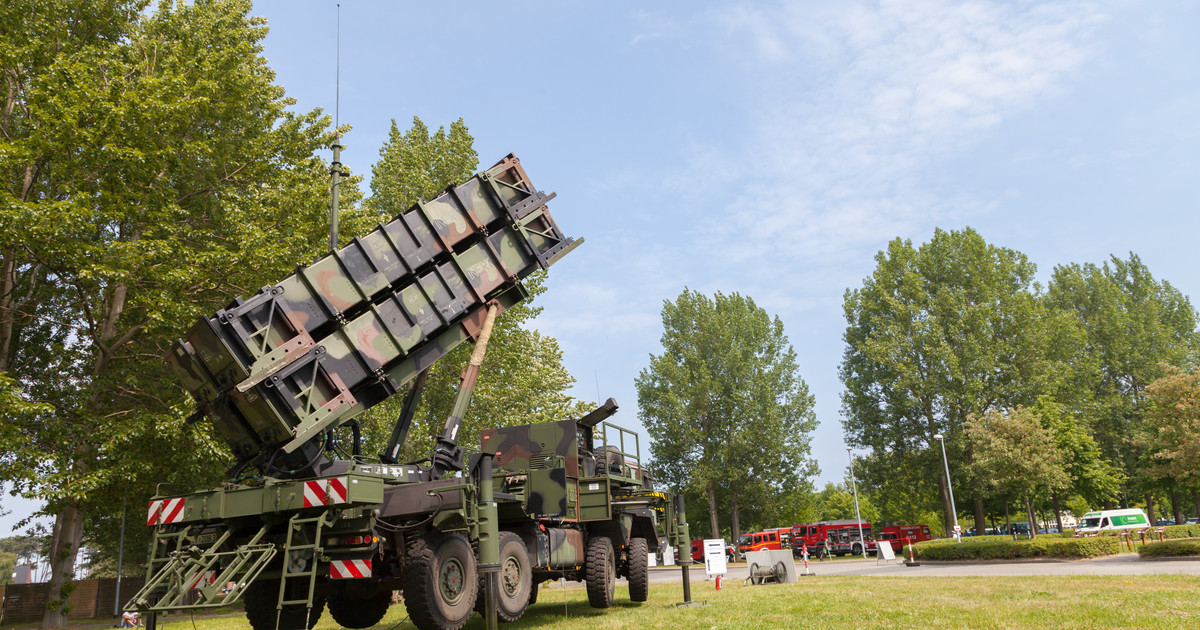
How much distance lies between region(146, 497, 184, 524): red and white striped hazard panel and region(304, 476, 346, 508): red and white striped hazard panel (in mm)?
1559

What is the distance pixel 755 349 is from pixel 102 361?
34.5 m

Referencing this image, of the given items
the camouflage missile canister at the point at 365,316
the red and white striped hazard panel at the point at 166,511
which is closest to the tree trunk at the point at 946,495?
the camouflage missile canister at the point at 365,316

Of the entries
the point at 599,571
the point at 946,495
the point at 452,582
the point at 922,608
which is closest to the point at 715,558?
the point at 599,571

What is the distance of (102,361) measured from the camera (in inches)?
611

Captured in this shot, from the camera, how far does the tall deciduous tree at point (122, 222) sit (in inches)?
528

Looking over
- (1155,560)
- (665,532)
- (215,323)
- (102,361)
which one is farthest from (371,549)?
(1155,560)

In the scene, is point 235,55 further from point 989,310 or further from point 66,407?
point 989,310

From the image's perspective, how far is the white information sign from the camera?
16125 millimetres

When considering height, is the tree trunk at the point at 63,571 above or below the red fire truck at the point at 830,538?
above

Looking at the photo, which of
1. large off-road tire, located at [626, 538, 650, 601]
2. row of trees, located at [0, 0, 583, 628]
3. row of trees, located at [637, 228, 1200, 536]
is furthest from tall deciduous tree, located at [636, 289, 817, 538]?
large off-road tire, located at [626, 538, 650, 601]

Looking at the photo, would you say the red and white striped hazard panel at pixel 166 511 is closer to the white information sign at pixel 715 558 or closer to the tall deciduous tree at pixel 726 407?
the white information sign at pixel 715 558

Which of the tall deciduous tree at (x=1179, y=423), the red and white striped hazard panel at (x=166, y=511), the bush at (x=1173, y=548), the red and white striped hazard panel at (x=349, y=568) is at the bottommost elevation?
the bush at (x=1173, y=548)

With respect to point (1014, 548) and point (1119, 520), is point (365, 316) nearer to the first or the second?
point (1014, 548)

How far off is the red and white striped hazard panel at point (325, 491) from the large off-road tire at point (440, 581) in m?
1.04
